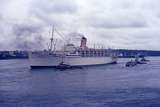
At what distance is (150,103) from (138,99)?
2.12m

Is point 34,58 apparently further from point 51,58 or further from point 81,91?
point 81,91

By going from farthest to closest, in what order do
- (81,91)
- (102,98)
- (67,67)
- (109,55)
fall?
(109,55), (67,67), (81,91), (102,98)

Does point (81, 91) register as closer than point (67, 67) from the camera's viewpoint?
Yes

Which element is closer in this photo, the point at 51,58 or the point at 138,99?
the point at 138,99

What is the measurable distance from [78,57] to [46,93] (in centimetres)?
5461

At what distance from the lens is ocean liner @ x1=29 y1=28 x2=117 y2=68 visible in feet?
278

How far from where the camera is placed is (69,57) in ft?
292

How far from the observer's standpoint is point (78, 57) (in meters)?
93.0

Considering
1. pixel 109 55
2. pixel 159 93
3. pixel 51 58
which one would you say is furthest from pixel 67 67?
pixel 159 93

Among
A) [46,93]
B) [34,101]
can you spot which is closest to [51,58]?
[46,93]

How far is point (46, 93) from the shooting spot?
38.6 m

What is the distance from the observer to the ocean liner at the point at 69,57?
278ft

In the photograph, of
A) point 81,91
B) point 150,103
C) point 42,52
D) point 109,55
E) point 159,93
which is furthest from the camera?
point 109,55

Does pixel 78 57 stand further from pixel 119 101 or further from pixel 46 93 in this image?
pixel 119 101
